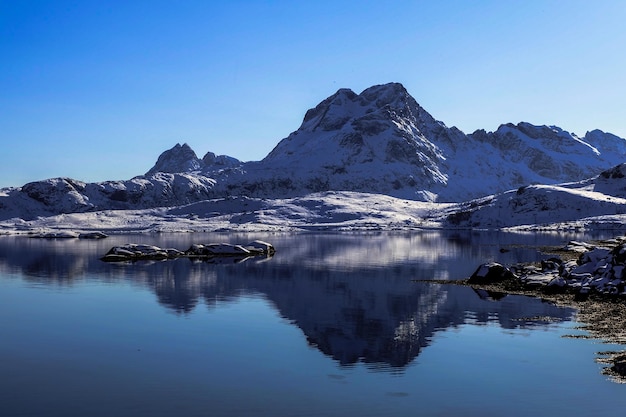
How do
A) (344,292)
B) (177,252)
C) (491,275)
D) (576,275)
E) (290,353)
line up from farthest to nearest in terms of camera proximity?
(177,252) → (491,275) → (344,292) → (576,275) → (290,353)

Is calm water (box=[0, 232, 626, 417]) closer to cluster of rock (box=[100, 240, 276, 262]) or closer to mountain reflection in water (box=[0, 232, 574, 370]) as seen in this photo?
mountain reflection in water (box=[0, 232, 574, 370])

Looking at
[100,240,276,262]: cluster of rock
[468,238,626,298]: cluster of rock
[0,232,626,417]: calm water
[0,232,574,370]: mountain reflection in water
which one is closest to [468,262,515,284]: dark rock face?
[468,238,626,298]: cluster of rock

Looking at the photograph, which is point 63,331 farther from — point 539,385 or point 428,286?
point 428,286

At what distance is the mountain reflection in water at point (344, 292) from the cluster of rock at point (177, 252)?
3.67m

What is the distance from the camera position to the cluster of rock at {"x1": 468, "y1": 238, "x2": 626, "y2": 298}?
50625mm

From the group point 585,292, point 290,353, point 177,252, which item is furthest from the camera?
point 177,252

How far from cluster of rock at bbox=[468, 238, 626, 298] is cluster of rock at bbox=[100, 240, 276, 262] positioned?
5082 centimetres

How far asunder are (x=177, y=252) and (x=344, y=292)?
50993mm

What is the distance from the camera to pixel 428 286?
2486 inches

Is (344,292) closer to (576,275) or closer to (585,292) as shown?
(585,292)

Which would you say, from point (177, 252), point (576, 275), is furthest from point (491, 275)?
point (177, 252)

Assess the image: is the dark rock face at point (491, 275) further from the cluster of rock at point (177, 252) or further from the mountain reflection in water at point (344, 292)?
the cluster of rock at point (177, 252)

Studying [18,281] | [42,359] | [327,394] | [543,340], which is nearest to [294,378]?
[327,394]

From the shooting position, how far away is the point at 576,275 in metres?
56.8
